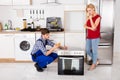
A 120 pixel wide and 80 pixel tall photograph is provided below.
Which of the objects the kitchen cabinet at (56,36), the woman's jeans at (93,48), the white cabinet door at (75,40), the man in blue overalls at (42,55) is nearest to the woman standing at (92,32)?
the woman's jeans at (93,48)

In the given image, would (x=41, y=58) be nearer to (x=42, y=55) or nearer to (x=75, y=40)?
(x=42, y=55)

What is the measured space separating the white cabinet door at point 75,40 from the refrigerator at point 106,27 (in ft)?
1.36

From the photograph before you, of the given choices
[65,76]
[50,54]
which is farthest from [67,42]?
[65,76]

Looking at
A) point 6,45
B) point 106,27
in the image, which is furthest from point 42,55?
point 106,27

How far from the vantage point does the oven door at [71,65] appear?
12.1 ft

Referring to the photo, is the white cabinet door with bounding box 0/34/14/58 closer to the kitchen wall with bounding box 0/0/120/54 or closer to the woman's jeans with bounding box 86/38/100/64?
the kitchen wall with bounding box 0/0/120/54

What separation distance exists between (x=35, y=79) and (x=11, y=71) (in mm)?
749

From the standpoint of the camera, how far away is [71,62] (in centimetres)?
372

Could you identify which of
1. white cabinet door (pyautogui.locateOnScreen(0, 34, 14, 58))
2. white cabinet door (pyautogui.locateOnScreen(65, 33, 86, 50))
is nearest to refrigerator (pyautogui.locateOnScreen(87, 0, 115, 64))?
white cabinet door (pyautogui.locateOnScreen(65, 33, 86, 50))

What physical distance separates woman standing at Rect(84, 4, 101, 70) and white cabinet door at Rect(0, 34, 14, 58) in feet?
5.71

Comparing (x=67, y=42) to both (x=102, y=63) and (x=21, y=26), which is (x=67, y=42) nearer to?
(x=102, y=63)

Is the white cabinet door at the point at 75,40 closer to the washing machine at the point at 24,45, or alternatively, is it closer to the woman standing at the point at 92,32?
the woman standing at the point at 92,32

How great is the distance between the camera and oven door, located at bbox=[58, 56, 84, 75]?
12.1ft

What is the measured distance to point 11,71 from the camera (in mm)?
4098
